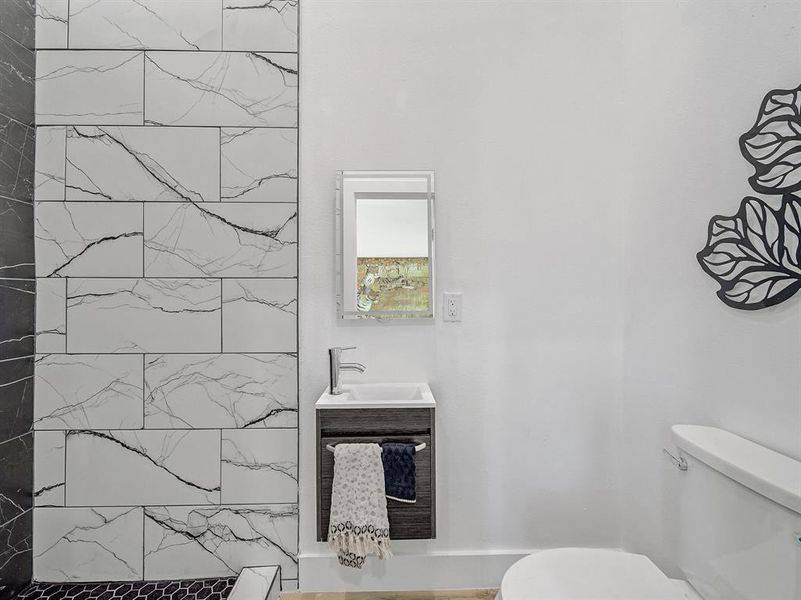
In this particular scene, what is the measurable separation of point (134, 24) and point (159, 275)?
96 cm

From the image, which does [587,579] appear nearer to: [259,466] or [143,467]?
[259,466]

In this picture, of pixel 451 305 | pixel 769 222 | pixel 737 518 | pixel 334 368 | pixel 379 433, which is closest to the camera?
pixel 737 518

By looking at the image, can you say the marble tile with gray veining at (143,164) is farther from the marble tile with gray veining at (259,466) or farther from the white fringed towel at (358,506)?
the white fringed towel at (358,506)

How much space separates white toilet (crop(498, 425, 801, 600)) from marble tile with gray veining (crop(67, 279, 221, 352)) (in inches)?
53.6

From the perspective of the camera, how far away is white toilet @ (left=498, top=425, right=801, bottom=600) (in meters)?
0.99

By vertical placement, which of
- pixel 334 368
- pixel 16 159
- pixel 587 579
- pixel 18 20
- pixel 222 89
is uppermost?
pixel 18 20

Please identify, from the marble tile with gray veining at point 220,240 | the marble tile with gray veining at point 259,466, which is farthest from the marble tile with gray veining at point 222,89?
the marble tile with gray veining at point 259,466

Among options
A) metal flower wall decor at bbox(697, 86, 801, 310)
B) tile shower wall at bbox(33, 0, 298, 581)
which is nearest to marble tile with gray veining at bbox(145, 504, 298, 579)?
tile shower wall at bbox(33, 0, 298, 581)

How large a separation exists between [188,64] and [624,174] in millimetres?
1745

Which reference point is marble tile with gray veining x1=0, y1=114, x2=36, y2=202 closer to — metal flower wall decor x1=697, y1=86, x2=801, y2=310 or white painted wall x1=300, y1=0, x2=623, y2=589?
white painted wall x1=300, y1=0, x2=623, y2=589

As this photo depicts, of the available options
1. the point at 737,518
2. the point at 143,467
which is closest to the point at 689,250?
the point at 737,518

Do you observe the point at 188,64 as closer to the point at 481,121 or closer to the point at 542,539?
the point at 481,121

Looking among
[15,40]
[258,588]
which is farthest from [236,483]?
[15,40]

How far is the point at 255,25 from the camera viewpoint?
5.96ft
